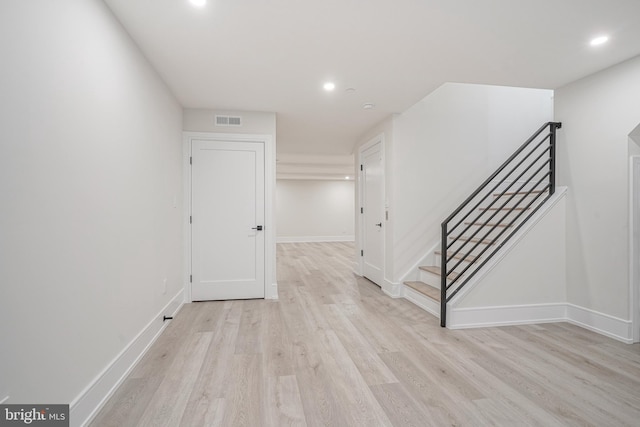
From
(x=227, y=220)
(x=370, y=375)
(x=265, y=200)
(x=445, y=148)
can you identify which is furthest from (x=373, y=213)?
(x=370, y=375)

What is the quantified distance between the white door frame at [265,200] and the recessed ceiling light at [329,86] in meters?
1.14

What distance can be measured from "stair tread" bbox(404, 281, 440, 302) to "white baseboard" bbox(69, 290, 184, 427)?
2912mm

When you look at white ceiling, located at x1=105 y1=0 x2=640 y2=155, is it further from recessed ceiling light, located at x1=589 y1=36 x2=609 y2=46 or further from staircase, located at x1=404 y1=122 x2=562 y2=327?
staircase, located at x1=404 y1=122 x2=562 y2=327

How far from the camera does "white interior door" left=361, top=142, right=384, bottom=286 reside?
480cm

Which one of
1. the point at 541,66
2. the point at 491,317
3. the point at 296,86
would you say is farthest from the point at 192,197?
the point at 541,66

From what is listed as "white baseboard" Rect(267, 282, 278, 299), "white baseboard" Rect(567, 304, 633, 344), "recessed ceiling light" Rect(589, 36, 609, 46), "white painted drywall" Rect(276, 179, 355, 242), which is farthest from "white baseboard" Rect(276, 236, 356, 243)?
"recessed ceiling light" Rect(589, 36, 609, 46)

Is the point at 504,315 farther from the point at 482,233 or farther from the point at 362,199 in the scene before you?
the point at 362,199

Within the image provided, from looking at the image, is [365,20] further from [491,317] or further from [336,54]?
[491,317]

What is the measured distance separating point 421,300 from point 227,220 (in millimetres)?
2670

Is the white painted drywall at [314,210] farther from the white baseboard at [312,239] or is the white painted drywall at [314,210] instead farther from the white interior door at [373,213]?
the white interior door at [373,213]

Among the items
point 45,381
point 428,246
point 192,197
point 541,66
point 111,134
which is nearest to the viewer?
point 45,381

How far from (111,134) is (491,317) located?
3730 mm

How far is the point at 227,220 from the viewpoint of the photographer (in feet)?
13.6

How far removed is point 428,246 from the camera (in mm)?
4469
